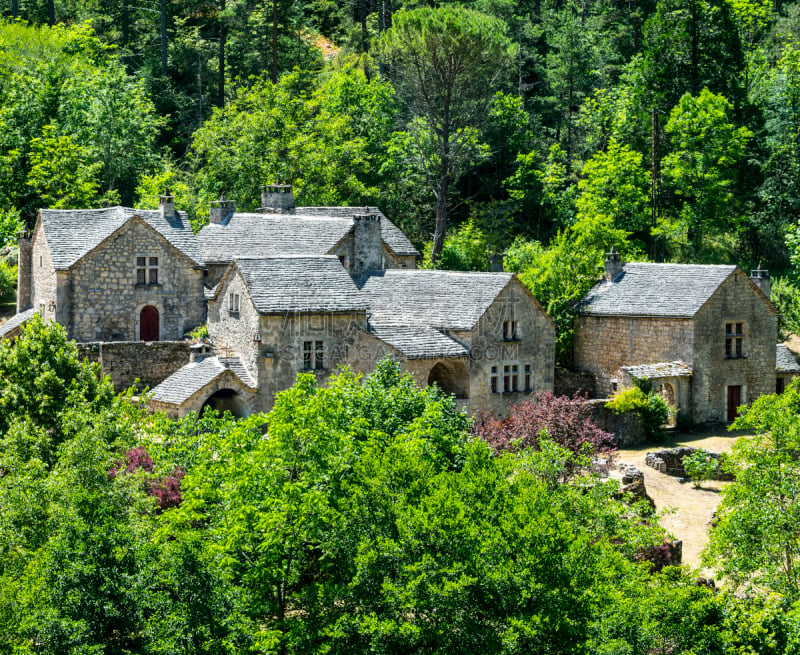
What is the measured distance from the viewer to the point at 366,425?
3347cm

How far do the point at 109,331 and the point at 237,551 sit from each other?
26724 millimetres

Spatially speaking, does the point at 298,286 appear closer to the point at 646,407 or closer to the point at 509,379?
the point at 509,379

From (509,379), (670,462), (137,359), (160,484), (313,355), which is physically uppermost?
(313,355)

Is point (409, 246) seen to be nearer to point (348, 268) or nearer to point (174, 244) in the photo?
point (348, 268)

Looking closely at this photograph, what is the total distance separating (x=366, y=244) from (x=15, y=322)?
1607 centimetres

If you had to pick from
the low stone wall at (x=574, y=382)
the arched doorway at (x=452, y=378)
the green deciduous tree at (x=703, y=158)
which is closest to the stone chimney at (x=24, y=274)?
the arched doorway at (x=452, y=378)

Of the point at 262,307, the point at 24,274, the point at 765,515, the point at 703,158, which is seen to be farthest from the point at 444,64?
the point at 765,515

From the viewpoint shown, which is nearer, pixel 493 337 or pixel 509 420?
pixel 509 420

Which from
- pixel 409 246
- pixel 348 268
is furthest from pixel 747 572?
pixel 409 246

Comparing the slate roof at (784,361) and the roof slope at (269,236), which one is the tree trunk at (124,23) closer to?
the roof slope at (269,236)

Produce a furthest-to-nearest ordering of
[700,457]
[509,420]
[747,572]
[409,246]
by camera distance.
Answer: [409,246]
[700,457]
[509,420]
[747,572]

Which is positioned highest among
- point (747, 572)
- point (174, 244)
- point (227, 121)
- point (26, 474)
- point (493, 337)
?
point (227, 121)

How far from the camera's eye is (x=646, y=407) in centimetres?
5203

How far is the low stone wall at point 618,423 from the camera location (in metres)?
51.0
